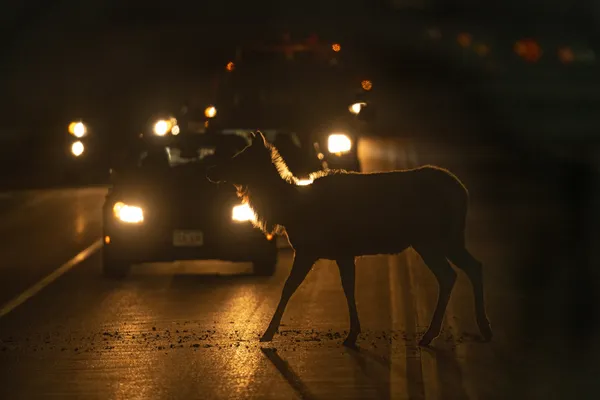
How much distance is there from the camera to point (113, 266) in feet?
59.4

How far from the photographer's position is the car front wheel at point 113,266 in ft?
59.0

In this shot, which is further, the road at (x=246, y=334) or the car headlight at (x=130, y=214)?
the car headlight at (x=130, y=214)

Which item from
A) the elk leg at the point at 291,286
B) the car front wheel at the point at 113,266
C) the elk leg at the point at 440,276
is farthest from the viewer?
the car front wheel at the point at 113,266

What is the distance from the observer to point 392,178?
43.3ft

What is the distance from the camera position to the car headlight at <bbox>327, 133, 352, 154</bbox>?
2397 cm

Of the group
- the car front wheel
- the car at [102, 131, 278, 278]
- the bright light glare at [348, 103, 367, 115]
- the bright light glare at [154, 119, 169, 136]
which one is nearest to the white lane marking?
the car front wheel

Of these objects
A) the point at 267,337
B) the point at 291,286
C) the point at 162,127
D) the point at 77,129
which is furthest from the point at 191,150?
the point at 77,129

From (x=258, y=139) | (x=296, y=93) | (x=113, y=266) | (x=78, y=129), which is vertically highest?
(x=296, y=93)

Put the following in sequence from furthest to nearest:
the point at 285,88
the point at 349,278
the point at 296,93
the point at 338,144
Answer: the point at 285,88, the point at 296,93, the point at 338,144, the point at 349,278

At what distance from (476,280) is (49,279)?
22.6 ft

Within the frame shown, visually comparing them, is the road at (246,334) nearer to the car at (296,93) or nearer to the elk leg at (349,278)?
the elk leg at (349,278)

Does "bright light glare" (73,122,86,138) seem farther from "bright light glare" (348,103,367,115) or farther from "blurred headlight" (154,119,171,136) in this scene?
"bright light glare" (348,103,367,115)

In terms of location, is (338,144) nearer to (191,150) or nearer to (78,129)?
(191,150)

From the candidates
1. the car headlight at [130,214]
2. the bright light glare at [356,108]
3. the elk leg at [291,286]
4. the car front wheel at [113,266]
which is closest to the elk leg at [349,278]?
the elk leg at [291,286]
